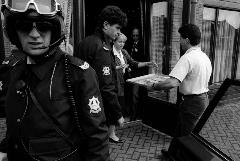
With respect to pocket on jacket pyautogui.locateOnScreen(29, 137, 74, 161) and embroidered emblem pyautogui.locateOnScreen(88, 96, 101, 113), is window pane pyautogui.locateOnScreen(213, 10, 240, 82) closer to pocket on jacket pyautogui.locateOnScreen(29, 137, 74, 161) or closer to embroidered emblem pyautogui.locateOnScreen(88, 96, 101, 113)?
embroidered emblem pyautogui.locateOnScreen(88, 96, 101, 113)

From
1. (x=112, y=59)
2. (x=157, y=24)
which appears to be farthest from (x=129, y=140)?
(x=157, y=24)

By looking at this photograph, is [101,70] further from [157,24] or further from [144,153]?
[157,24]

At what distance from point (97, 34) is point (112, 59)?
0.41 m

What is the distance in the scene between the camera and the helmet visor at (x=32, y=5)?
1.47 m

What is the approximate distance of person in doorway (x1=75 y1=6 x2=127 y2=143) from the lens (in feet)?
11.2

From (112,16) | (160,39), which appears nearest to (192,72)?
(112,16)

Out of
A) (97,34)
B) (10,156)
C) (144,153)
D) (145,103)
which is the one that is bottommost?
(144,153)

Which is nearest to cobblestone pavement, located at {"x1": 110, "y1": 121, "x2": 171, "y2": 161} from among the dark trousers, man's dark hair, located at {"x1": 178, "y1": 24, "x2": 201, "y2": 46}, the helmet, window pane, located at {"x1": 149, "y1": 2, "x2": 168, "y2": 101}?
the dark trousers

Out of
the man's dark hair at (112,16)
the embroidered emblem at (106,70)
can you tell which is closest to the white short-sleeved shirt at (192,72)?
the embroidered emblem at (106,70)

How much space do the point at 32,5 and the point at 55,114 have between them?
650 millimetres

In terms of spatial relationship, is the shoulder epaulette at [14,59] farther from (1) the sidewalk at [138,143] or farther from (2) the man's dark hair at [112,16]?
(1) the sidewalk at [138,143]

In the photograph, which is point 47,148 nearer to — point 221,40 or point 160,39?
point 160,39

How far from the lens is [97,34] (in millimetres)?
3594

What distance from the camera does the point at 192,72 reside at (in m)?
3.50
